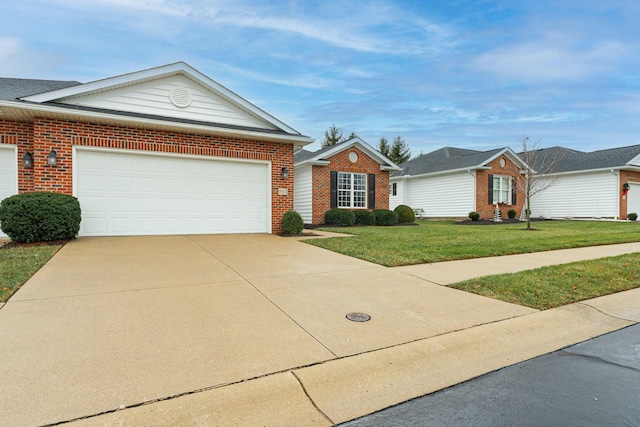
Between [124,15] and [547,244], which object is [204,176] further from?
[547,244]

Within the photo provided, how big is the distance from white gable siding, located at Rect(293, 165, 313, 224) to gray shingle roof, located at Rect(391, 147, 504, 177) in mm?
8492

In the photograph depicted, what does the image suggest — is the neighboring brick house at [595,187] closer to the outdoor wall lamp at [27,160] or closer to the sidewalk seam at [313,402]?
the sidewalk seam at [313,402]

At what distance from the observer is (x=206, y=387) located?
2344 mm

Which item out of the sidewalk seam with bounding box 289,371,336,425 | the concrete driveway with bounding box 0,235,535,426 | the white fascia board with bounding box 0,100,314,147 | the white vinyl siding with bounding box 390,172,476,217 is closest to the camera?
Answer: the sidewalk seam with bounding box 289,371,336,425

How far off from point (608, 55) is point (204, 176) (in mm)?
16359

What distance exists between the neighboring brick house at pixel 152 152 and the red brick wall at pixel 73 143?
3 centimetres

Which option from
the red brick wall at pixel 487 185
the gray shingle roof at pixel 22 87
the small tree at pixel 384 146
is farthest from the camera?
the small tree at pixel 384 146

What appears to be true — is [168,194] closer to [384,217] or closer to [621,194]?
[384,217]

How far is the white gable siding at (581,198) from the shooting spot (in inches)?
803

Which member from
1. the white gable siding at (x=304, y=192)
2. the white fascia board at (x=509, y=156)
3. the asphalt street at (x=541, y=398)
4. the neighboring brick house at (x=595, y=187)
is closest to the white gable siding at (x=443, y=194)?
the white fascia board at (x=509, y=156)

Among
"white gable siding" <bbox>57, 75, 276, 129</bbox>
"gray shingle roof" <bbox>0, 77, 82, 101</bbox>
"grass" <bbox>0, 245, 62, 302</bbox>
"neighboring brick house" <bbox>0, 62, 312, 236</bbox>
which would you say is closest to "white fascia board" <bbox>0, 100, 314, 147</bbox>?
"neighboring brick house" <bbox>0, 62, 312, 236</bbox>

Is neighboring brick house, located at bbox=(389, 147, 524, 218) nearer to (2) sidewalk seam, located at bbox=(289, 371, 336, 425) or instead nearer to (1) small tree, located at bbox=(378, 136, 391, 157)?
(2) sidewalk seam, located at bbox=(289, 371, 336, 425)

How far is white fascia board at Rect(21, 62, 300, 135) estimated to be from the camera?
891cm

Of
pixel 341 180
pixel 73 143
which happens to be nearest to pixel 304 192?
pixel 341 180
